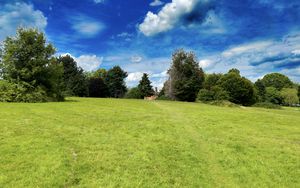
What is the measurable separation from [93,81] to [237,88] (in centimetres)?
3988

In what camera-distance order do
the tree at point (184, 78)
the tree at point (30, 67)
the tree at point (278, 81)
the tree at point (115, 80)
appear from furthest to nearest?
the tree at point (278, 81) → the tree at point (115, 80) → the tree at point (184, 78) → the tree at point (30, 67)

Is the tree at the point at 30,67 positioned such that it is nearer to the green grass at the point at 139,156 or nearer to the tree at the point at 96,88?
the green grass at the point at 139,156

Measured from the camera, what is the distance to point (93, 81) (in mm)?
72250

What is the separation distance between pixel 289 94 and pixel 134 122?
3301 inches

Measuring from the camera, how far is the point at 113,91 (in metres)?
82.8

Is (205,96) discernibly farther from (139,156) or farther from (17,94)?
(139,156)

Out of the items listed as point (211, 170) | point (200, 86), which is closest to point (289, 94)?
point (200, 86)

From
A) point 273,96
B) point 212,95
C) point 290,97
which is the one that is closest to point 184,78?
point 212,95

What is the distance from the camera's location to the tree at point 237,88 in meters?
50.8

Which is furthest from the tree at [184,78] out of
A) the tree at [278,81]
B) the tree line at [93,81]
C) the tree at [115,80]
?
the tree at [278,81]

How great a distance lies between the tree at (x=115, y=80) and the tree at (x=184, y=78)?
30813 mm

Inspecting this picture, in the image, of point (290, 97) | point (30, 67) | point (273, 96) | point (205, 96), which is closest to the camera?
point (30, 67)

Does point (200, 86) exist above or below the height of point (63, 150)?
above

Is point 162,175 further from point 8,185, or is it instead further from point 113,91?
point 113,91
